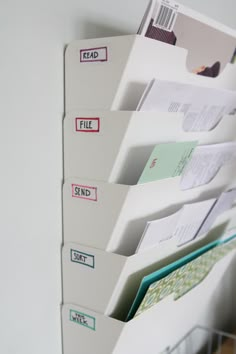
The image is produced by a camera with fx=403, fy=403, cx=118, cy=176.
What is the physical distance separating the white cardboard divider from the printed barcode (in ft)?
0.72

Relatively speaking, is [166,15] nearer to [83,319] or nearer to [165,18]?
[165,18]

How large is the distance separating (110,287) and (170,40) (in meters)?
0.37

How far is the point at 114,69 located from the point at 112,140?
3.7 inches

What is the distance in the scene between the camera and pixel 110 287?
23.2 inches

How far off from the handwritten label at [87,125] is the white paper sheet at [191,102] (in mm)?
64

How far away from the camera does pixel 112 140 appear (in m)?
0.55

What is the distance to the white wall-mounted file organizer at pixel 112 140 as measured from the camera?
540 millimetres

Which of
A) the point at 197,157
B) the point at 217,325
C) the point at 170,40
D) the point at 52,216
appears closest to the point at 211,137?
the point at 197,157

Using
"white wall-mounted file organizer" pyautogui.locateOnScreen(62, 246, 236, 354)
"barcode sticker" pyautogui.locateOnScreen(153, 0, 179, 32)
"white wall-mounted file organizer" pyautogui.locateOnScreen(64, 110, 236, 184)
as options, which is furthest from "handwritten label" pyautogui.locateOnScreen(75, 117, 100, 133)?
"white wall-mounted file organizer" pyautogui.locateOnScreen(62, 246, 236, 354)

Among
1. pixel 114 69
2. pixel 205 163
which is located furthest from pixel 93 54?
pixel 205 163

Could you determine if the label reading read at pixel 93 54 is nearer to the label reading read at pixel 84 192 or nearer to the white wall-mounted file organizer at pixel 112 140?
the white wall-mounted file organizer at pixel 112 140

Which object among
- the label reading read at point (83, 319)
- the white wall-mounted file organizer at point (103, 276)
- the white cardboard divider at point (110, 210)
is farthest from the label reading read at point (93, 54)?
the label reading read at point (83, 319)

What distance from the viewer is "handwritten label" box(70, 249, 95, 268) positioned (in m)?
0.60

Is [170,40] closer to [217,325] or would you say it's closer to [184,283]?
[184,283]
